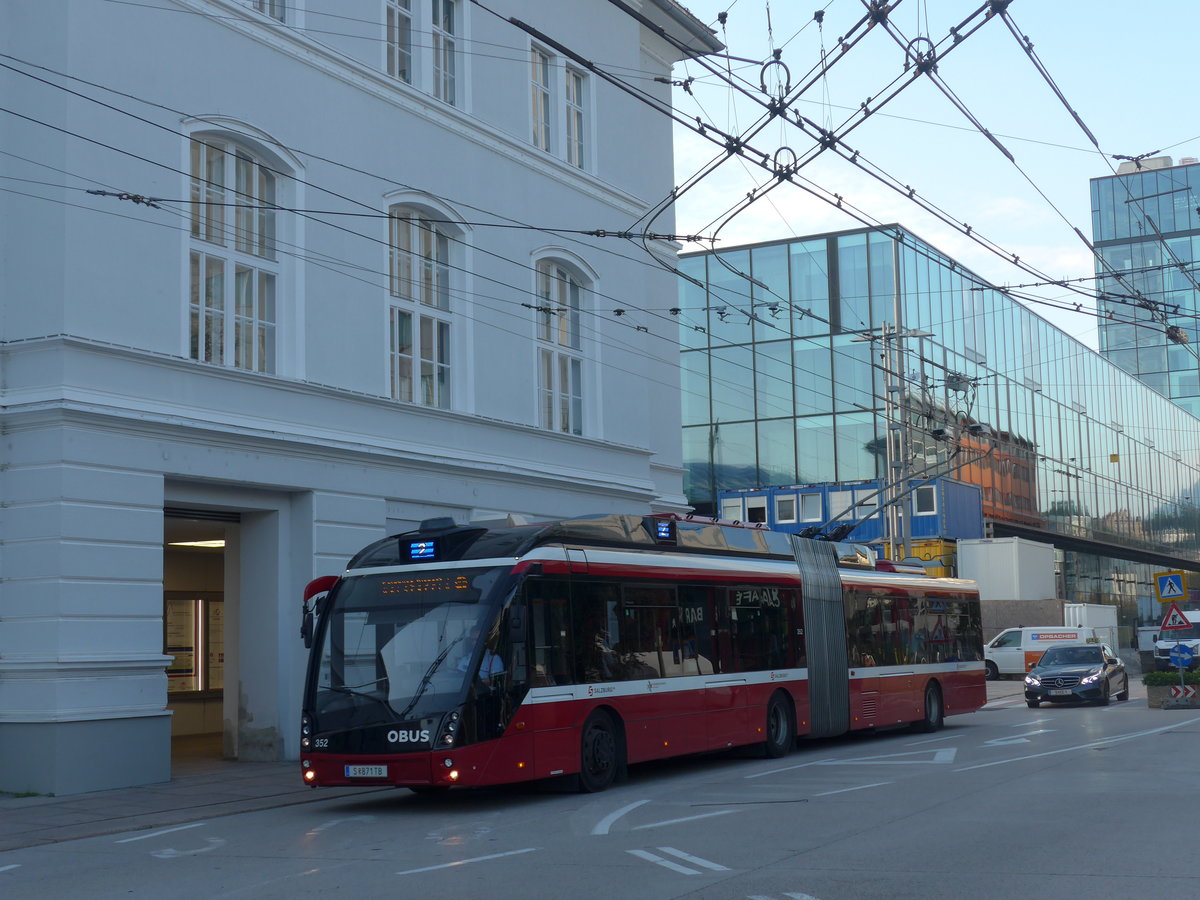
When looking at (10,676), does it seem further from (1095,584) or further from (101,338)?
(1095,584)

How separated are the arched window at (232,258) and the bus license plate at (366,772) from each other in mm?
6876

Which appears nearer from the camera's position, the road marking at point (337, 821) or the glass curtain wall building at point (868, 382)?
the road marking at point (337, 821)

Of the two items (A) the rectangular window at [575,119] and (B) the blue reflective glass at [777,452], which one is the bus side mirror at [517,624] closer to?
(A) the rectangular window at [575,119]

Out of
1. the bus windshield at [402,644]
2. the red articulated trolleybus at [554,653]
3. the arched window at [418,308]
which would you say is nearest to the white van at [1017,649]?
the red articulated trolleybus at [554,653]

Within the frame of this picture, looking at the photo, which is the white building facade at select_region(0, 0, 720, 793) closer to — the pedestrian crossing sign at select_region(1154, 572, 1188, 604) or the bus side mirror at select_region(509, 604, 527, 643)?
the bus side mirror at select_region(509, 604, 527, 643)

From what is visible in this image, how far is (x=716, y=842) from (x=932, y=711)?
1531cm

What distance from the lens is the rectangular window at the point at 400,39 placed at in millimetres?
23031

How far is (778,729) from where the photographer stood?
799 inches

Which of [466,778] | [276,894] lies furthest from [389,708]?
[276,894]

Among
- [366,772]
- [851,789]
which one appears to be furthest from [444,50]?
[851,789]

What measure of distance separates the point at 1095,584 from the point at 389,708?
64.7 metres

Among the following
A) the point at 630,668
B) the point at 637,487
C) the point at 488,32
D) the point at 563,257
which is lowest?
the point at 630,668

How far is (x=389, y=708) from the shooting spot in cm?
1465

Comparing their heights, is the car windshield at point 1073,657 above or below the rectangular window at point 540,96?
below
